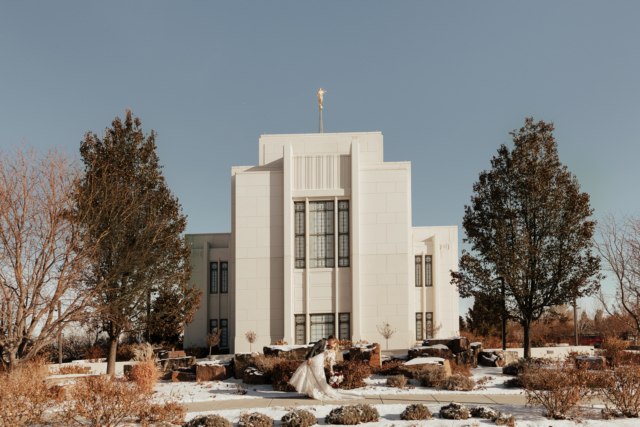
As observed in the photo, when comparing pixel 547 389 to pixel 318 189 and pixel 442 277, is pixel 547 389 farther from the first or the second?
pixel 442 277

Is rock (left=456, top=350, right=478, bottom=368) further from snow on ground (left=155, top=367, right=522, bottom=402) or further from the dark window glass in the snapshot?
the dark window glass

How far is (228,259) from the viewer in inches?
1247

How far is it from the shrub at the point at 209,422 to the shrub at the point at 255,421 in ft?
0.83

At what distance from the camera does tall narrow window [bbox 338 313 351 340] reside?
26.4m

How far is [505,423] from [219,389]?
28.6 feet

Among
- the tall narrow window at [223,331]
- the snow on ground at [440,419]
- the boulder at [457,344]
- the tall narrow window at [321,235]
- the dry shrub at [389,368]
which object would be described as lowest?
the tall narrow window at [223,331]

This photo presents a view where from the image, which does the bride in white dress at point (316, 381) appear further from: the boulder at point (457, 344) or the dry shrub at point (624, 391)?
the boulder at point (457, 344)

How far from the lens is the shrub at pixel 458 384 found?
46.3 feet

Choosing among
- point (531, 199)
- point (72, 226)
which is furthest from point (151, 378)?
point (531, 199)

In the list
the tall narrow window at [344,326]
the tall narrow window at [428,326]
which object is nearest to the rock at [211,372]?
the tall narrow window at [344,326]

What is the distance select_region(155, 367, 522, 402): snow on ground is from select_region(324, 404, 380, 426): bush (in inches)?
121

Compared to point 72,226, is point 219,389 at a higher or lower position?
lower

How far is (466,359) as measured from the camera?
18.4m

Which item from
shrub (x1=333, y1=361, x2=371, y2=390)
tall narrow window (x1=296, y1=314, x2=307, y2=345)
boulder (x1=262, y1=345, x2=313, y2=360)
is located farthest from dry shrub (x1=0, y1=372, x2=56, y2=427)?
tall narrow window (x1=296, y1=314, x2=307, y2=345)
